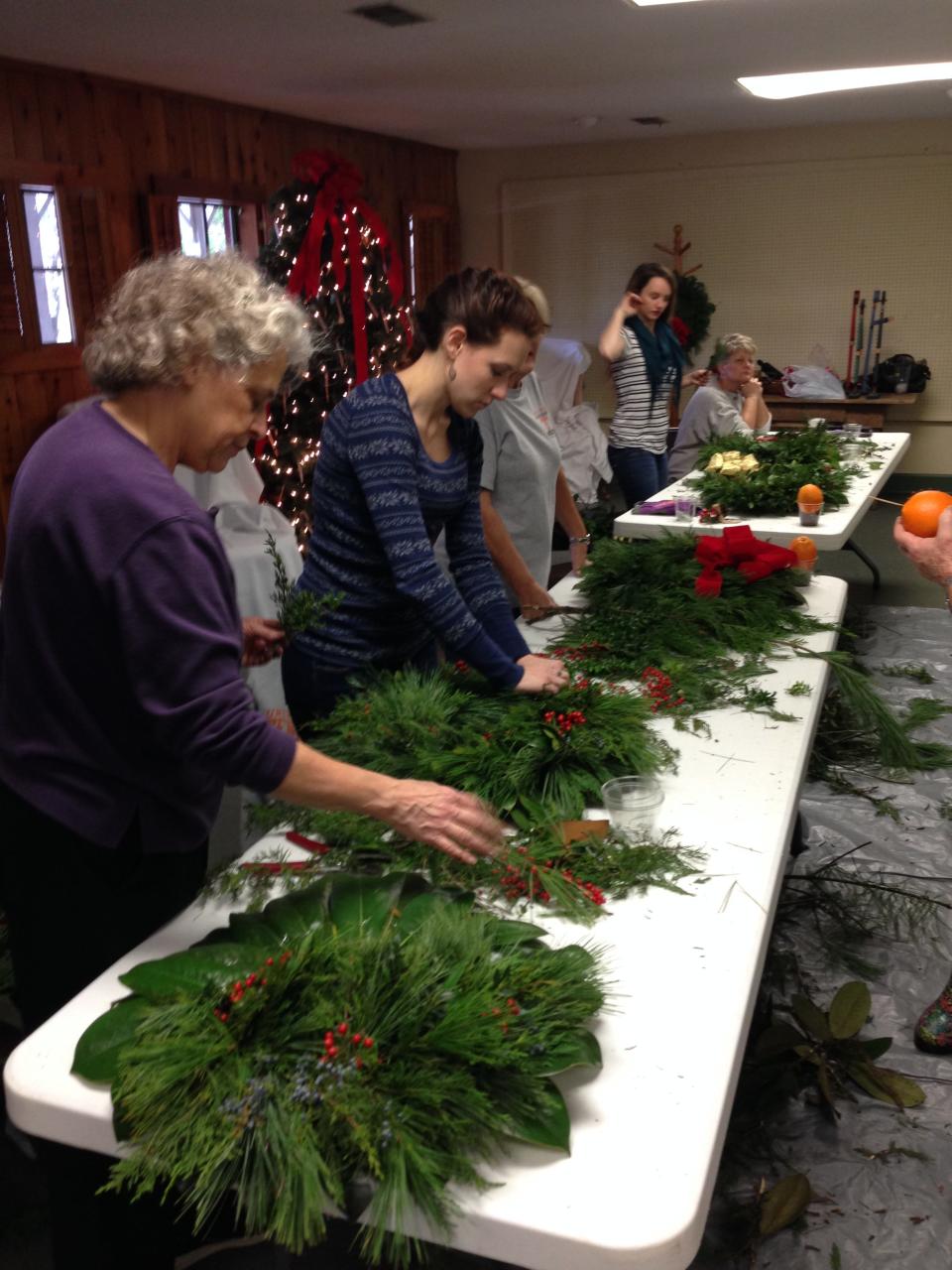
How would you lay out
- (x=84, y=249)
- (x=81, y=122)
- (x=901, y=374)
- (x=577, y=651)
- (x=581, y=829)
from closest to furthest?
(x=581, y=829) → (x=577, y=651) → (x=81, y=122) → (x=84, y=249) → (x=901, y=374)

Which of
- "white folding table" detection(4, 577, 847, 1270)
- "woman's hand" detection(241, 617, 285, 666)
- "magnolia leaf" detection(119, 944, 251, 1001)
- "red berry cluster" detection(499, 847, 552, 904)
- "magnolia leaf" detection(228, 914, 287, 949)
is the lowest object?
"white folding table" detection(4, 577, 847, 1270)

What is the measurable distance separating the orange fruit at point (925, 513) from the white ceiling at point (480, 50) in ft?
9.09

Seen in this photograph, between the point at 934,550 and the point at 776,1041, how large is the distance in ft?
3.40

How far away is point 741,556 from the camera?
8.57 feet

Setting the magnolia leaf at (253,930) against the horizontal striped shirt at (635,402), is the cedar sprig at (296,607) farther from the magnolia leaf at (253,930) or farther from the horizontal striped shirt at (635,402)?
the horizontal striped shirt at (635,402)

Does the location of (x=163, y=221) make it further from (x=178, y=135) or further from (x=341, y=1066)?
(x=341, y=1066)

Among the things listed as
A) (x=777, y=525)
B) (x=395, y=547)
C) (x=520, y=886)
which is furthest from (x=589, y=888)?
(x=777, y=525)

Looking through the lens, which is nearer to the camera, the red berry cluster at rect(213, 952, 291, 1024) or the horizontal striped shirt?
the red berry cluster at rect(213, 952, 291, 1024)

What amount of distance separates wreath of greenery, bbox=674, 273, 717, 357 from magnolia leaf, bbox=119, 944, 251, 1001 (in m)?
7.88

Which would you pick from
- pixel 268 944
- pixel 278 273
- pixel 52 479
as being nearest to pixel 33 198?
pixel 278 273

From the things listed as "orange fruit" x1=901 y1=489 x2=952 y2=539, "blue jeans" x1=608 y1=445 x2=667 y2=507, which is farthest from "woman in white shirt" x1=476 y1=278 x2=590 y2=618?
"blue jeans" x1=608 y1=445 x2=667 y2=507

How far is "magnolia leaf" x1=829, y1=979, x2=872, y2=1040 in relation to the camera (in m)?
2.25

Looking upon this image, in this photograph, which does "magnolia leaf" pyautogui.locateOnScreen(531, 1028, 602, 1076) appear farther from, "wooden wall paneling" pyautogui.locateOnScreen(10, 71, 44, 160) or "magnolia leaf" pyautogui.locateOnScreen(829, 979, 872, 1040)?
"wooden wall paneling" pyautogui.locateOnScreen(10, 71, 44, 160)

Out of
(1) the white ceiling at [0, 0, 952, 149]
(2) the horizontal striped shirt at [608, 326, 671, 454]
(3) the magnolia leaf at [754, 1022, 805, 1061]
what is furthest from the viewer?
(2) the horizontal striped shirt at [608, 326, 671, 454]
